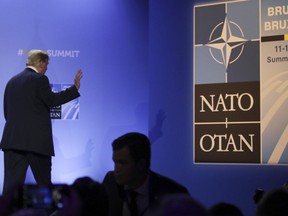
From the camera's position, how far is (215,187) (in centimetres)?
447

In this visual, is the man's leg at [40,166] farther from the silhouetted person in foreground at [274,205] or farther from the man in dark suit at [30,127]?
the silhouetted person in foreground at [274,205]

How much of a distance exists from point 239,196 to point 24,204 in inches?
131

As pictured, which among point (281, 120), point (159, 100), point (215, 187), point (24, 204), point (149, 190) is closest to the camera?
point (24, 204)

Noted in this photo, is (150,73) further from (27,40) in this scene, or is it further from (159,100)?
(27,40)

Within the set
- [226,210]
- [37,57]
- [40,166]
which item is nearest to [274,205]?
[226,210]

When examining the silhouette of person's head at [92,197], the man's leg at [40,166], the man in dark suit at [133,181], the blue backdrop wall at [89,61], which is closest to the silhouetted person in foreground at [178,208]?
the silhouette of person's head at [92,197]

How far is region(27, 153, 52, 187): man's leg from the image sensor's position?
432 cm

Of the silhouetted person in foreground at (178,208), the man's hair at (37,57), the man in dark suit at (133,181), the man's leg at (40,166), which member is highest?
the man's hair at (37,57)

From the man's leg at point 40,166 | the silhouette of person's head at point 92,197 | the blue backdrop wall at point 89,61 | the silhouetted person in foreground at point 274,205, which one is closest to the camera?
the silhouette of person's head at point 92,197

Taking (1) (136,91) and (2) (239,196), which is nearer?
(2) (239,196)

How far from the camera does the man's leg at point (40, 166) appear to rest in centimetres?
432

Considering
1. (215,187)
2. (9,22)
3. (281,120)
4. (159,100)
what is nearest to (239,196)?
(215,187)

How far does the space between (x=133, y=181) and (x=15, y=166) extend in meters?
2.14

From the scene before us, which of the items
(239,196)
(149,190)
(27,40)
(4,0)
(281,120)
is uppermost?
(4,0)
